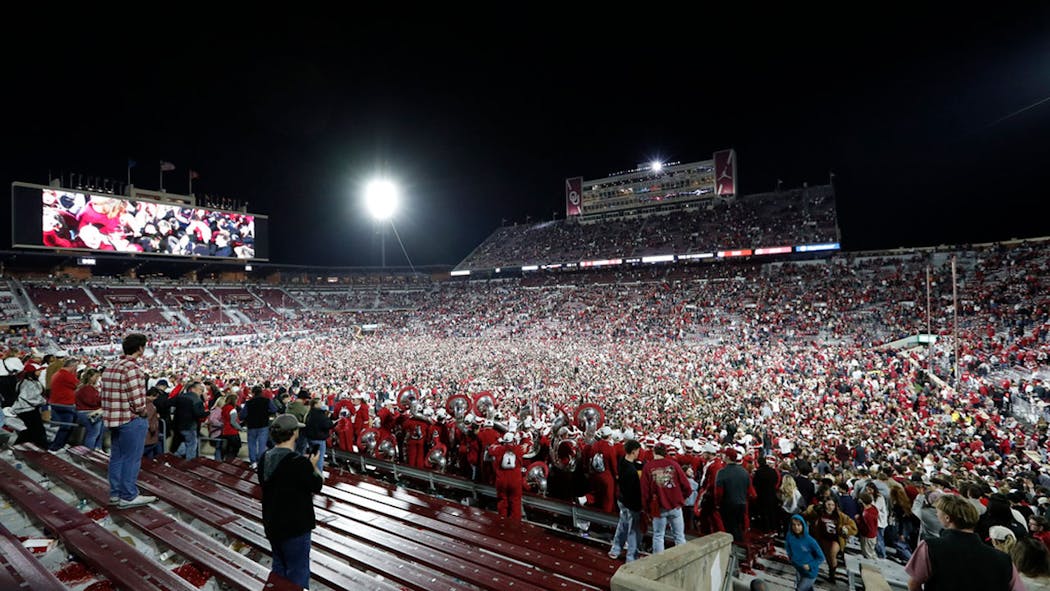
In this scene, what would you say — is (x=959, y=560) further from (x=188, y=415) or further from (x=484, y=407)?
(x=188, y=415)

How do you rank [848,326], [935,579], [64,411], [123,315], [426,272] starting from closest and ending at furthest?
[935,579] < [64,411] < [848,326] < [123,315] < [426,272]

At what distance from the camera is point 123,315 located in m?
37.6

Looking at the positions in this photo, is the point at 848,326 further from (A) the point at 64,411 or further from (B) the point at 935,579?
(A) the point at 64,411

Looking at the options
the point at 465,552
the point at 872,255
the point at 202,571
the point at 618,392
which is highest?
the point at 872,255

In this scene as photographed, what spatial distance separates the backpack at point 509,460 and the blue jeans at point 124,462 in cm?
342

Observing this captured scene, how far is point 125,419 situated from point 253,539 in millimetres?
1741

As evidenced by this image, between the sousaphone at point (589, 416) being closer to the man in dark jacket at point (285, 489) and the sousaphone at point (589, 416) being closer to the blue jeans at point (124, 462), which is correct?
the man in dark jacket at point (285, 489)

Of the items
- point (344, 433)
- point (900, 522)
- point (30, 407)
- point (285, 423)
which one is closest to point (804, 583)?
point (900, 522)

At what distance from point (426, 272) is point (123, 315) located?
33.8 metres

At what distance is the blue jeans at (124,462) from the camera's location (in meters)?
4.14

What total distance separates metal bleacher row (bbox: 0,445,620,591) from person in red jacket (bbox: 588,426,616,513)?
1.01m

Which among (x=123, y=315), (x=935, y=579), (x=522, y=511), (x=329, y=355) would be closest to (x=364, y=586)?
(x=522, y=511)

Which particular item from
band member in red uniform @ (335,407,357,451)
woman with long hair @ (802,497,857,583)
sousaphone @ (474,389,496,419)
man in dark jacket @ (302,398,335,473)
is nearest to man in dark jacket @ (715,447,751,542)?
woman with long hair @ (802,497,857,583)

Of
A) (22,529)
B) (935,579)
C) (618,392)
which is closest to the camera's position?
(935,579)
